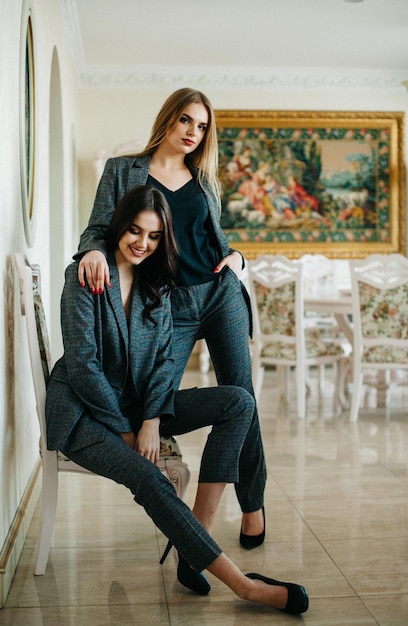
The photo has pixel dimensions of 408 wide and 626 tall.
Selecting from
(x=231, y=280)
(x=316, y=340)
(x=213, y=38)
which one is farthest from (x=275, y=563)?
(x=213, y=38)

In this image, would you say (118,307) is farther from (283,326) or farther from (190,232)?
(283,326)

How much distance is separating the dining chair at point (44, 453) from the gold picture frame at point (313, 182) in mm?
5354

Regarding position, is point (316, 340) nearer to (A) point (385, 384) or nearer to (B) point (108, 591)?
(A) point (385, 384)

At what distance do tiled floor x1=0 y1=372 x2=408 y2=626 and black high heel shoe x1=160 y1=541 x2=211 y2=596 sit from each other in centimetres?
2

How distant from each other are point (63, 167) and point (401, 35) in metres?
3.04

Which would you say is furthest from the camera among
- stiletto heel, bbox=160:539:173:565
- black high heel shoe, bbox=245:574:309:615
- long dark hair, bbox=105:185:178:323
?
stiletto heel, bbox=160:539:173:565

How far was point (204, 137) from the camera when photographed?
255 cm

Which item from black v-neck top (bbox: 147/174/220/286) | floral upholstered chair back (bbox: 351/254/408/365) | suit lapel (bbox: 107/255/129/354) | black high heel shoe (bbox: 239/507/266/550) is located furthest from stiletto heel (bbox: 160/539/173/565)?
floral upholstered chair back (bbox: 351/254/408/365)

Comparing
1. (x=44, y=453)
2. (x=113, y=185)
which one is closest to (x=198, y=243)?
(x=113, y=185)

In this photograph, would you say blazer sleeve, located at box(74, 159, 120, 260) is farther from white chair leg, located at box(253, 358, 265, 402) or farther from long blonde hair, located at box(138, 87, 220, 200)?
white chair leg, located at box(253, 358, 265, 402)

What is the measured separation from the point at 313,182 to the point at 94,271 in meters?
5.87

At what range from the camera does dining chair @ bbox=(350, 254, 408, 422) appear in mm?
4883

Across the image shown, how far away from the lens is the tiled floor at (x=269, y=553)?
6.86 ft

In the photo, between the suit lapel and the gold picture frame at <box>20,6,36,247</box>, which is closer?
the suit lapel
